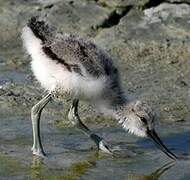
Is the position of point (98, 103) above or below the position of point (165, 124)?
above

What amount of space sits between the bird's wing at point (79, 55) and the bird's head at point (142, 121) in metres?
0.34

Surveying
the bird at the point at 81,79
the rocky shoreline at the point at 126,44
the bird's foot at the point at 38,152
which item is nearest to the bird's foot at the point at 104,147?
the bird at the point at 81,79

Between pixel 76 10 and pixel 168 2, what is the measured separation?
3.83 feet

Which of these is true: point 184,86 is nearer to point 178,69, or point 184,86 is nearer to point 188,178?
point 178,69

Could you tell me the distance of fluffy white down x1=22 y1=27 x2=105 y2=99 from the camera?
218 inches

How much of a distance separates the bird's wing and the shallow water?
64cm

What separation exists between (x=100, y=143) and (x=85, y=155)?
182mm

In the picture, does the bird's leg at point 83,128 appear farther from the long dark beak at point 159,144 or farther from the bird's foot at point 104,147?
the long dark beak at point 159,144

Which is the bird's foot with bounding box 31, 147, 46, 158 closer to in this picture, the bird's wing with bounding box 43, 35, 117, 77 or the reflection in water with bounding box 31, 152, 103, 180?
the reflection in water with bounding box 31, 152, 103, 180

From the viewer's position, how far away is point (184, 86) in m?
7.55

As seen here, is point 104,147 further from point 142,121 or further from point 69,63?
point 69,63

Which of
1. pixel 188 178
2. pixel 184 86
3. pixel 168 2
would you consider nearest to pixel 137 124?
pixel 188 178

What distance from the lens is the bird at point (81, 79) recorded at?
219 inches

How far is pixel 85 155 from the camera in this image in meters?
5.75
